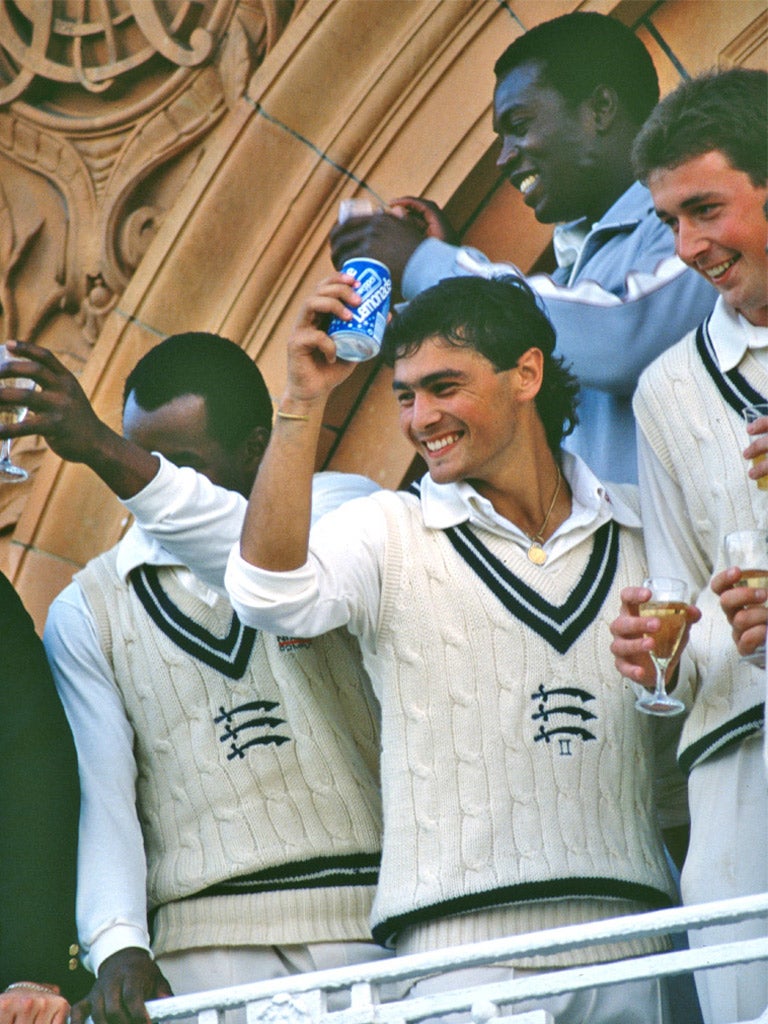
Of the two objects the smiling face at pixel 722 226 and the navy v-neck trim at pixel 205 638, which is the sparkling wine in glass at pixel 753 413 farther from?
the navy v-neck trim at pixel 205 638

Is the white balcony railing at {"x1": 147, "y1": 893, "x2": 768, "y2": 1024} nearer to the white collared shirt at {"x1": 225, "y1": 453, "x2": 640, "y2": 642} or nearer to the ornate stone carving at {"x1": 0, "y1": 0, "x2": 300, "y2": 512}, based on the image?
the white collared shirt at {"x1": 225, "y1": 453, "x2": 640, "y2": 642}

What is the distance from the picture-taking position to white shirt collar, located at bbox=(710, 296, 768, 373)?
393 centimetres

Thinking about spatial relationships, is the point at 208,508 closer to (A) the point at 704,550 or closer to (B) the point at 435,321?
(B) the point at 435,321

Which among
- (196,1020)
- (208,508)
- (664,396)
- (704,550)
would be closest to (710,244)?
(664,396)

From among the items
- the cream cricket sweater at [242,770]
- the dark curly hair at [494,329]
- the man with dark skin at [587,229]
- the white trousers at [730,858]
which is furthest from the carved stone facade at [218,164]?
the white trousers at [730,858]

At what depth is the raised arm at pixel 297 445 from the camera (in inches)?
146

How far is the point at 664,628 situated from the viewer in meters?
3.63

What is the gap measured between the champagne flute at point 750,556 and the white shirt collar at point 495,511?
0.44m

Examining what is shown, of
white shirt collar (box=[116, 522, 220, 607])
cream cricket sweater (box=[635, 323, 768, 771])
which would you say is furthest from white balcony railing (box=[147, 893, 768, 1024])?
white shirt collar (box=[116, 522, 220, 607])

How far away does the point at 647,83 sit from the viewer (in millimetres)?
5004

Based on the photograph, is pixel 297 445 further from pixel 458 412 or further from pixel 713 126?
pixel 713 126

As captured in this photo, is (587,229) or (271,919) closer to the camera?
(271,919)

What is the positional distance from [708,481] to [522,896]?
0.78 m

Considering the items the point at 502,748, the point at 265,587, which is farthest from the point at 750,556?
the point at 265,587
